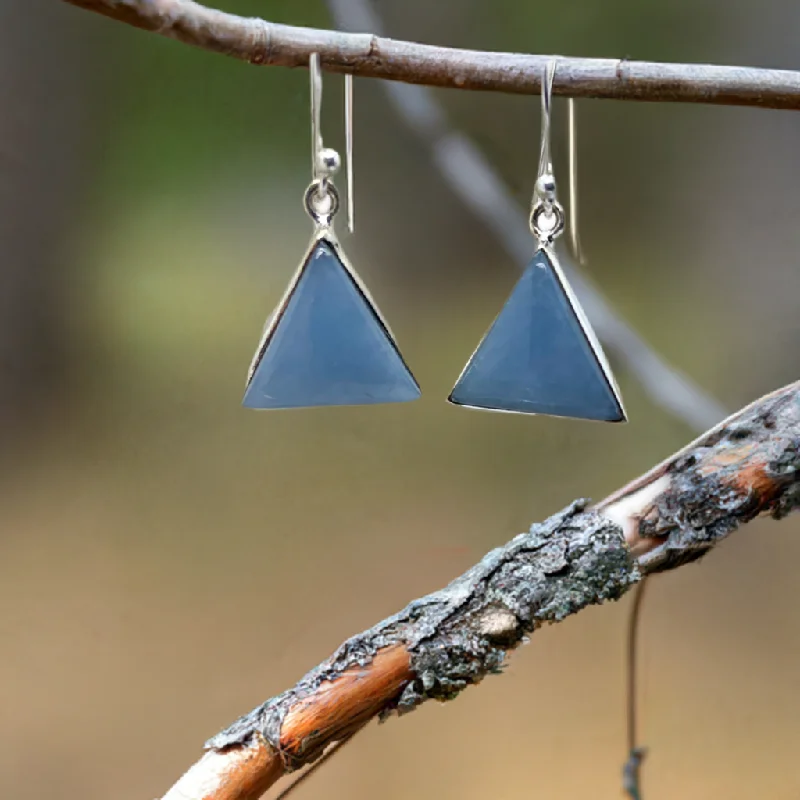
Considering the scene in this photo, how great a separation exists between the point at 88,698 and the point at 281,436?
0.40m

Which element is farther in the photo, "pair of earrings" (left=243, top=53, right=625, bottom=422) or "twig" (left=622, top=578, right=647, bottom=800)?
"twig" (left=622, top=578, right=647, bottom=800)

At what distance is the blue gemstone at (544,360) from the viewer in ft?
1.91

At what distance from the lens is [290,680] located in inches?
34.6

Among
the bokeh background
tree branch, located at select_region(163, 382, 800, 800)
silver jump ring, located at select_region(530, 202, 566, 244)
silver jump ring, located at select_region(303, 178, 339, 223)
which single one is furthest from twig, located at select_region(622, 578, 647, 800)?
silver jump ring, located at select_region(303, 178, 339, 223)

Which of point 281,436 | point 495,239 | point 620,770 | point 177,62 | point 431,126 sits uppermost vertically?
point 177,62

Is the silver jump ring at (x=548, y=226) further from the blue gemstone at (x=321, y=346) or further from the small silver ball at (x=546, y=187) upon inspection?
the blue gemstone at (x=321, y=346)

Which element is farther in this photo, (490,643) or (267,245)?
(267,245)

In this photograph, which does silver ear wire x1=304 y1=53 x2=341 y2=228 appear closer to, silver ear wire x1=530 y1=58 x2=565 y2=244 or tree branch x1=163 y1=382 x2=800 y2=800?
silver ear wire x1=530 y1=58 x2=565 y2=244

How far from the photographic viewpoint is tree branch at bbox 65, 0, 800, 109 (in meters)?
0.54

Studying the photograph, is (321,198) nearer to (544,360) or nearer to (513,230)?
(544,360)

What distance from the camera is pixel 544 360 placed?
1.92 ft

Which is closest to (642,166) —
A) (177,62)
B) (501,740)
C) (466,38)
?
(466,38)

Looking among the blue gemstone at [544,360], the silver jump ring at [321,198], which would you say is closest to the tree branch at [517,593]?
the blue gemstone at [544,360]

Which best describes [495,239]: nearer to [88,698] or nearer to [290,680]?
[290,680]
